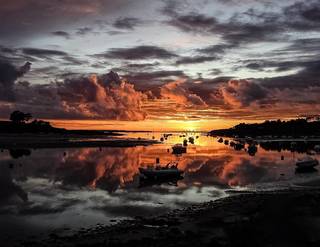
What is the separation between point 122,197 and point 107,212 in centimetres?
602

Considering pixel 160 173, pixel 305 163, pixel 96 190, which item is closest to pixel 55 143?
pixel 160 173

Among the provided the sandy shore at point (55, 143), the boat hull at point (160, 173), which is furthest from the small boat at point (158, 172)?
the sandy shore at point (55, 143)

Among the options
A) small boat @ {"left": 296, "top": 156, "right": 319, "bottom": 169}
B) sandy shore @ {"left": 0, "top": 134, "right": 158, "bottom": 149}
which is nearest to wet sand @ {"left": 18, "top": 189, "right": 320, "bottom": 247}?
small boat @ {"left": 296, "top": 156, "right": 319, "bottom": 169}

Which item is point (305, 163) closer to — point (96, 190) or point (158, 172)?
point (158, 172)

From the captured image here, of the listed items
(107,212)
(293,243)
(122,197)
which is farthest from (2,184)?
(293,243)

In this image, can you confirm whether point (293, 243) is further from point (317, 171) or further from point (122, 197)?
point (317, 171)

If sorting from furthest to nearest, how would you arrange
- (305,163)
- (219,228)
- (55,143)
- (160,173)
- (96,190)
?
(55,143), (305,163), (160,173), (96,190), (219,228)

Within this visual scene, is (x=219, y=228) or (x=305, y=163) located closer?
(x=219, y=228)

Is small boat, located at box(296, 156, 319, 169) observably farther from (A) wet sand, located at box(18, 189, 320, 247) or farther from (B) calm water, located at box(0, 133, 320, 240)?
(A) wet sand, located at box(18, 189, 320, 247)

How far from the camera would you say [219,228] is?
23.3 meters

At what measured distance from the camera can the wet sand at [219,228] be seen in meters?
20.4

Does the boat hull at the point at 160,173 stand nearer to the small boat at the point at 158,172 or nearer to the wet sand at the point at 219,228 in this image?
the small boat at the point at 158,172

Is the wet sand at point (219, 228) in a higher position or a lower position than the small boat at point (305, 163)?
lower

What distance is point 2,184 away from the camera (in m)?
40.8
